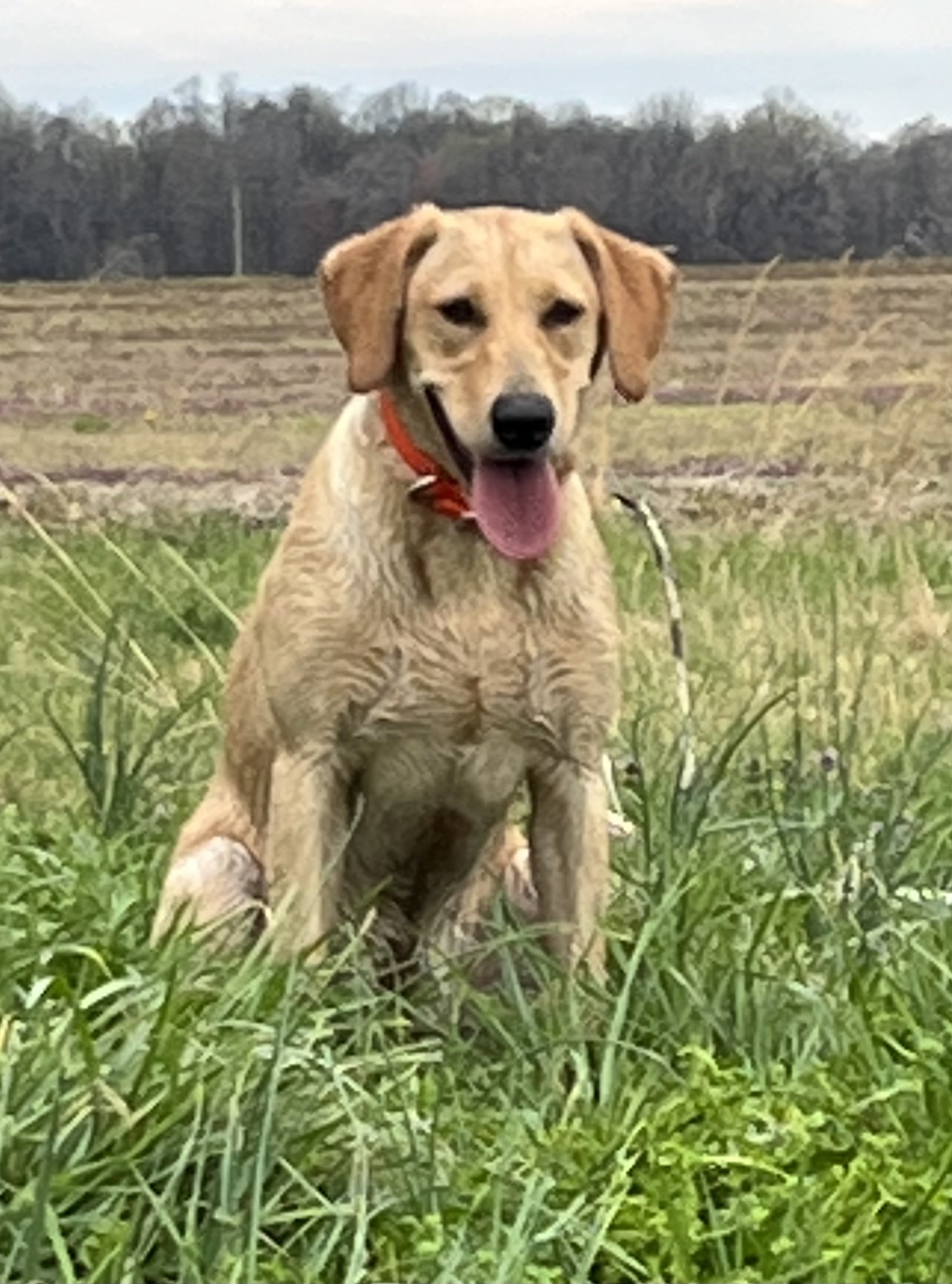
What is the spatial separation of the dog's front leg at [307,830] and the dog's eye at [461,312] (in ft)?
2.54

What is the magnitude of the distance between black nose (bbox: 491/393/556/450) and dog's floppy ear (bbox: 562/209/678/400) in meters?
0.26

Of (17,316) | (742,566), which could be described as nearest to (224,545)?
(742,566)

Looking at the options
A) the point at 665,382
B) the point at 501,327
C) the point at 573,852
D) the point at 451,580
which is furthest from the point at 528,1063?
the point at 665,382

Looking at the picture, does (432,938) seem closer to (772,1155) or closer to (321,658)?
(321,658)

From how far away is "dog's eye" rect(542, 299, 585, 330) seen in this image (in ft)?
15.2

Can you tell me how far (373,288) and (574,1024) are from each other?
131cm

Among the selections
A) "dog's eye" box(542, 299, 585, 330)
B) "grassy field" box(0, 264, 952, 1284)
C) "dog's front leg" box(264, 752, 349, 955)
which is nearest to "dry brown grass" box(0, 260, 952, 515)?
"grassy field" box(0, 264, 952, 1284)

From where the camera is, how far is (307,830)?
184 inches

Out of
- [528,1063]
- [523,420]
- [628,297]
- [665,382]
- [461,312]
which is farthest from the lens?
[665,382]

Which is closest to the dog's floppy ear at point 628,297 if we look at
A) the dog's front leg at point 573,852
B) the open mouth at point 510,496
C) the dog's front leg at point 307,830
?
the open mouth at point 510,496

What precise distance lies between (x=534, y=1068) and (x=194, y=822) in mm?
1097

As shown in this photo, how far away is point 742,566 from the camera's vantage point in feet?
31.3

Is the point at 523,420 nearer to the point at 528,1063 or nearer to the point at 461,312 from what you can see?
the point at 461,312

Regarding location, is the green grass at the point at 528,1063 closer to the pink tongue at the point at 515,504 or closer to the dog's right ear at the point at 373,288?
the pink tongue at the point at 515,504
